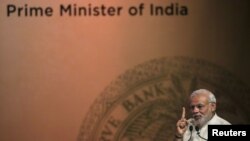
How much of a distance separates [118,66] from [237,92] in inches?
28.1

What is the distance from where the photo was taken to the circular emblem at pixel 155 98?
9.62 feet

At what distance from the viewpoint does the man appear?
2.77m

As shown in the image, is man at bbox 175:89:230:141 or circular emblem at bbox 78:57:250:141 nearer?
man at bbox 175:89:230:141

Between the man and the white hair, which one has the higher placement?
the white hair

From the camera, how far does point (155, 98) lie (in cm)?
295

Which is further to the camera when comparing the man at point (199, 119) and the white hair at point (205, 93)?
the white hair at point (205, 93)

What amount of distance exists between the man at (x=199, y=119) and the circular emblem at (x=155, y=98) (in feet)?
0.17

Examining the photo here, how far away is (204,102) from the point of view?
2.84 m

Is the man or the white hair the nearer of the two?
the man

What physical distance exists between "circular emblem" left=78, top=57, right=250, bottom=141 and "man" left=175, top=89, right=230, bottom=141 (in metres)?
0.05

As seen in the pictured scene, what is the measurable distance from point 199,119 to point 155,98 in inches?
11.8

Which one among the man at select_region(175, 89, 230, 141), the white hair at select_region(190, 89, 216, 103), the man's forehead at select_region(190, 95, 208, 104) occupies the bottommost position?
the man at select_region(175, 89, 230, 141)

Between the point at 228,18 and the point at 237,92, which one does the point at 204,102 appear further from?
the point at 228,18

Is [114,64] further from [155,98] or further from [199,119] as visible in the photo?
[199,119]
